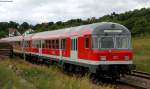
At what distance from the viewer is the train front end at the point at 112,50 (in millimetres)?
20078

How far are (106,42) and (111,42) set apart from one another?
0.85 feet

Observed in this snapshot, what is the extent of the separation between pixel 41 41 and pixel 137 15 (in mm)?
46137

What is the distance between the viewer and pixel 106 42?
2050 cm

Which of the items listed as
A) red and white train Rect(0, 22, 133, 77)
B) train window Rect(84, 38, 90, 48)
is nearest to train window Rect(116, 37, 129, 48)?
red and white train Rect(0, 22, 133, 77)

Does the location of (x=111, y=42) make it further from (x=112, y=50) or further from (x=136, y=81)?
(x=136, y=81)

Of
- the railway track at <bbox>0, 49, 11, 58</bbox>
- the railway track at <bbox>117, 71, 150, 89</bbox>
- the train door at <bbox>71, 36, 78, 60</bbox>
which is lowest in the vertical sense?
the railway track at <bbox>117, 71, 150, 89</bbox>

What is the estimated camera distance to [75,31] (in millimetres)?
24062

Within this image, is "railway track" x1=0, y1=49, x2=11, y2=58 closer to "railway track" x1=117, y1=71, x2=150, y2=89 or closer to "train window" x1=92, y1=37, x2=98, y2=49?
"railway track" x1=117, y1=71, x2=150, y2=89

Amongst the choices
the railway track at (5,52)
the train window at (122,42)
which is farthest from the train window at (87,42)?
the railway track at (5,52)

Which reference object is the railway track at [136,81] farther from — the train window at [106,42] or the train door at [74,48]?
the train door at [74,48]

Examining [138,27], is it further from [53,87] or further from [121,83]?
[53,87]

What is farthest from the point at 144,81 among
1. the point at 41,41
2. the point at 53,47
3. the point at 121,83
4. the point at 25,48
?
the point at 25,48

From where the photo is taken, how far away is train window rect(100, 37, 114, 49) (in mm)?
20375

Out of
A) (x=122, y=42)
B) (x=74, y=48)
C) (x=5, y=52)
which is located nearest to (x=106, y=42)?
(x=122, y=42)
